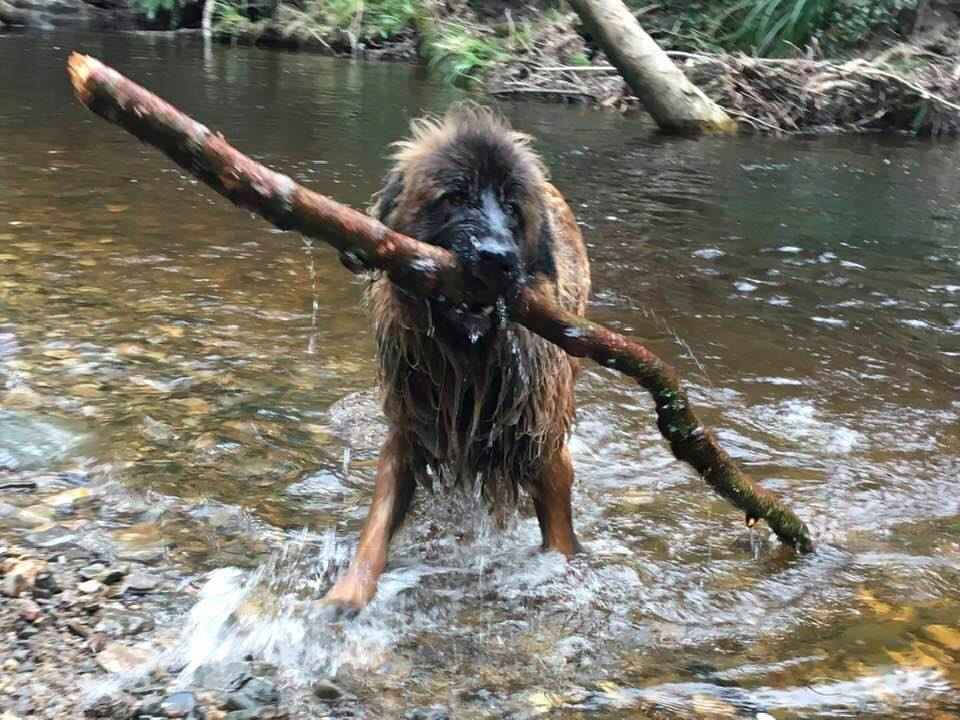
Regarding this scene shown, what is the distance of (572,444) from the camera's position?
5.23m

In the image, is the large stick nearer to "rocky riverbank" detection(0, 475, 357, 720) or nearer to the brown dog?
the brown dog

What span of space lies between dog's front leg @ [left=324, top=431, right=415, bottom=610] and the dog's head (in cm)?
80

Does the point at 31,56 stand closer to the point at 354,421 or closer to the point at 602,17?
the point at 602,17

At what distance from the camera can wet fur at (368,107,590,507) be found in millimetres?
3662

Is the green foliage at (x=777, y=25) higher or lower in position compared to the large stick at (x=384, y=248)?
higher

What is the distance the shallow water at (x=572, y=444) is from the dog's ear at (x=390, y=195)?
1391mm

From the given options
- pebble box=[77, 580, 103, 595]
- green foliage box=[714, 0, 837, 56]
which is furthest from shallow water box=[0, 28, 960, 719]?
green foliage box=[714, 0, 837, 56]

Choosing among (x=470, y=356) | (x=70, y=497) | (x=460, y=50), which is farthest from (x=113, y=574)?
(x=460, y=50)

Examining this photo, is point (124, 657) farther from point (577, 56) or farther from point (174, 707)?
point (577, 56)

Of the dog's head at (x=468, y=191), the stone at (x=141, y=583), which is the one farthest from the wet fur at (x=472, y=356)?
the stone at (x=141, y=583)

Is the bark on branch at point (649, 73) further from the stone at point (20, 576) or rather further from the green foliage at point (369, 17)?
the stone at point (20, 576)

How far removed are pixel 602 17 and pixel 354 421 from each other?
39.5ft

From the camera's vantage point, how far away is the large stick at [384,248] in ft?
7.83

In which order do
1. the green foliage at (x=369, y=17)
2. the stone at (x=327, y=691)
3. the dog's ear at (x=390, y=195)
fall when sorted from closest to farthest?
the stone at (x=327, y=691) < the dog's ear at (x=390, y=195) < the green foliage at (x=369, y=17)
